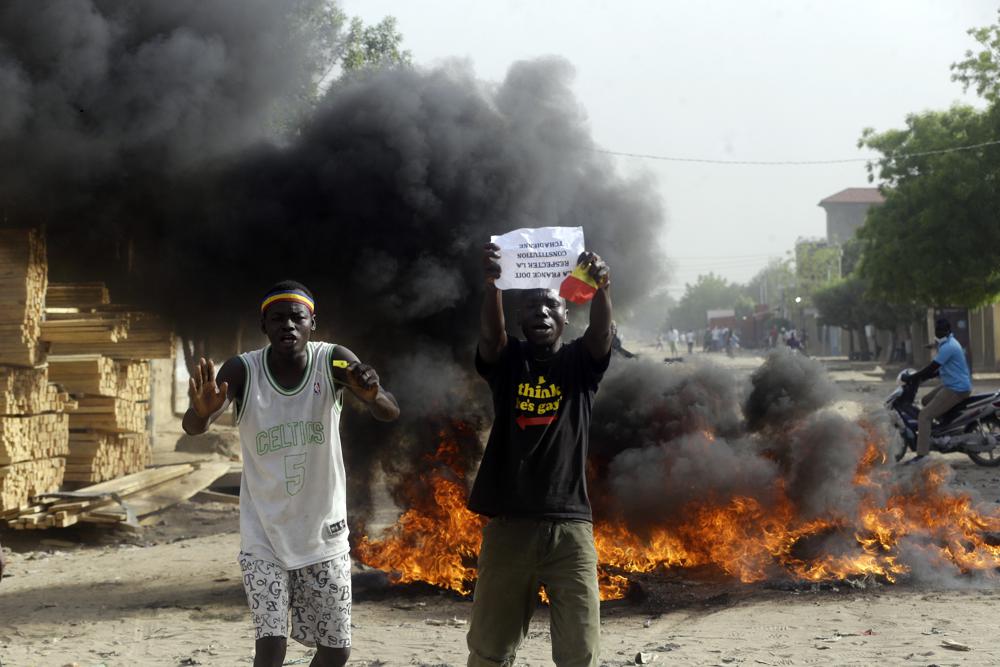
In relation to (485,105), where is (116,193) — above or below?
below

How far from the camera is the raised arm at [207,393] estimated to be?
335 centimetres

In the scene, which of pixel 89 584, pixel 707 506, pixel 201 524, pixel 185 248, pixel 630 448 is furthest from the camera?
pixel 201 524

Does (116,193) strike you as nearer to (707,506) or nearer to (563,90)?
(563,90)

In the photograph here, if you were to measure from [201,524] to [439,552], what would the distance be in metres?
4.22

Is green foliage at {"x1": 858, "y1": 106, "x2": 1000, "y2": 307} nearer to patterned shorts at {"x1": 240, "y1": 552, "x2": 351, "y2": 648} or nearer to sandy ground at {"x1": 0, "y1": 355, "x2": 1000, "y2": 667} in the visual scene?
sandy ground at {"x1": 0, "y1": 355, "x2": 1000, "y2": 667}

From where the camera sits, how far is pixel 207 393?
11.0 ft

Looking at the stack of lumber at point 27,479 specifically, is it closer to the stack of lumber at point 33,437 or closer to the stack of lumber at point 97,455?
the stack of lumber at point 33,437

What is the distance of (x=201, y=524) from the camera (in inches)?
390

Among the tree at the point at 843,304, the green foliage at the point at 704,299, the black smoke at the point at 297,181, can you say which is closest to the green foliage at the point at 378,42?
the black smoke at the point at 297,181

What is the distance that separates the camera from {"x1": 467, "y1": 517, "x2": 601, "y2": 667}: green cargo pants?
3402mm

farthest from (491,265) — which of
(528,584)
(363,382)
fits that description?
(528,584)

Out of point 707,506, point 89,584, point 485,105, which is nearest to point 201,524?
point 89,584

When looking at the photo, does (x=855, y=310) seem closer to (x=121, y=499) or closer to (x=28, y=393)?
(x=121, y=499)

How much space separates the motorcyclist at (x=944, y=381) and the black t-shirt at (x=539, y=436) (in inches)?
320
